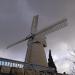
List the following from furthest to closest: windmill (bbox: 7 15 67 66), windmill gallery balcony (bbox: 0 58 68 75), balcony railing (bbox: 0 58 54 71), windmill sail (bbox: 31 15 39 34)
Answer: windmill sail (bbox: 31 15 39 34)
windmill (bbox: 7 15 67 66)
balcony railing (bbox: 0 58 54 71)
windmill gallery balcony (bbox: 0 58 68 75)

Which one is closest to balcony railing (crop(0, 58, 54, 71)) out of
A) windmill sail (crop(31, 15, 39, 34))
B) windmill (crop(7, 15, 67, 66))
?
windmill (crop(7, 15, 67, 66))

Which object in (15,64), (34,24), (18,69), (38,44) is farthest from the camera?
(34,24)

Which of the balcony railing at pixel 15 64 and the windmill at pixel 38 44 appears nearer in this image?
the balcony railing at pixel 15 64

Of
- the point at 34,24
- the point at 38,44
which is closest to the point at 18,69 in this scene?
the point at 38,44

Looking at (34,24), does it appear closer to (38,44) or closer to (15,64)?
(38,44)

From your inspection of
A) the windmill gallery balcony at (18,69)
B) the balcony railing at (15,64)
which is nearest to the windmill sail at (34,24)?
the windmill gallery balcony at (18,69)

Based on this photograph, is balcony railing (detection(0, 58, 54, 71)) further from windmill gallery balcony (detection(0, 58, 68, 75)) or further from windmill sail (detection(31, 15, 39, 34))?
windmill sail (detection(31, 15, 39, 34))

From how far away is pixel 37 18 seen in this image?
54594 mm

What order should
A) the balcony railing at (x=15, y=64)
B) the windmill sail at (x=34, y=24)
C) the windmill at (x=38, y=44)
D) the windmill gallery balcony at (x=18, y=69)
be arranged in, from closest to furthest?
the windmill gallery balcony at (x=18, y=69)
the balcony railing at (x=15, y=64)
the windmill at (x=38, y=44)
the windmill sail at (x=34, y=24)

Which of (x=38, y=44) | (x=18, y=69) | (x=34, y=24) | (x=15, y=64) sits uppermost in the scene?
(x=34, y=24)

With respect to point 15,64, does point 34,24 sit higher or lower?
higher

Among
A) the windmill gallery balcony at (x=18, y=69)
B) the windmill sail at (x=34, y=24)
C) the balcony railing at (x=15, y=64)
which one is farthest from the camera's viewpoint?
the windmill sail at (x=34, y=24)

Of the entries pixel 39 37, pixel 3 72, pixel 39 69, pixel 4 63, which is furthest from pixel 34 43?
pixel 3 72

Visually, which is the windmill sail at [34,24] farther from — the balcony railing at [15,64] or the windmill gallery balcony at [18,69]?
the balcony railing at [15,64]
